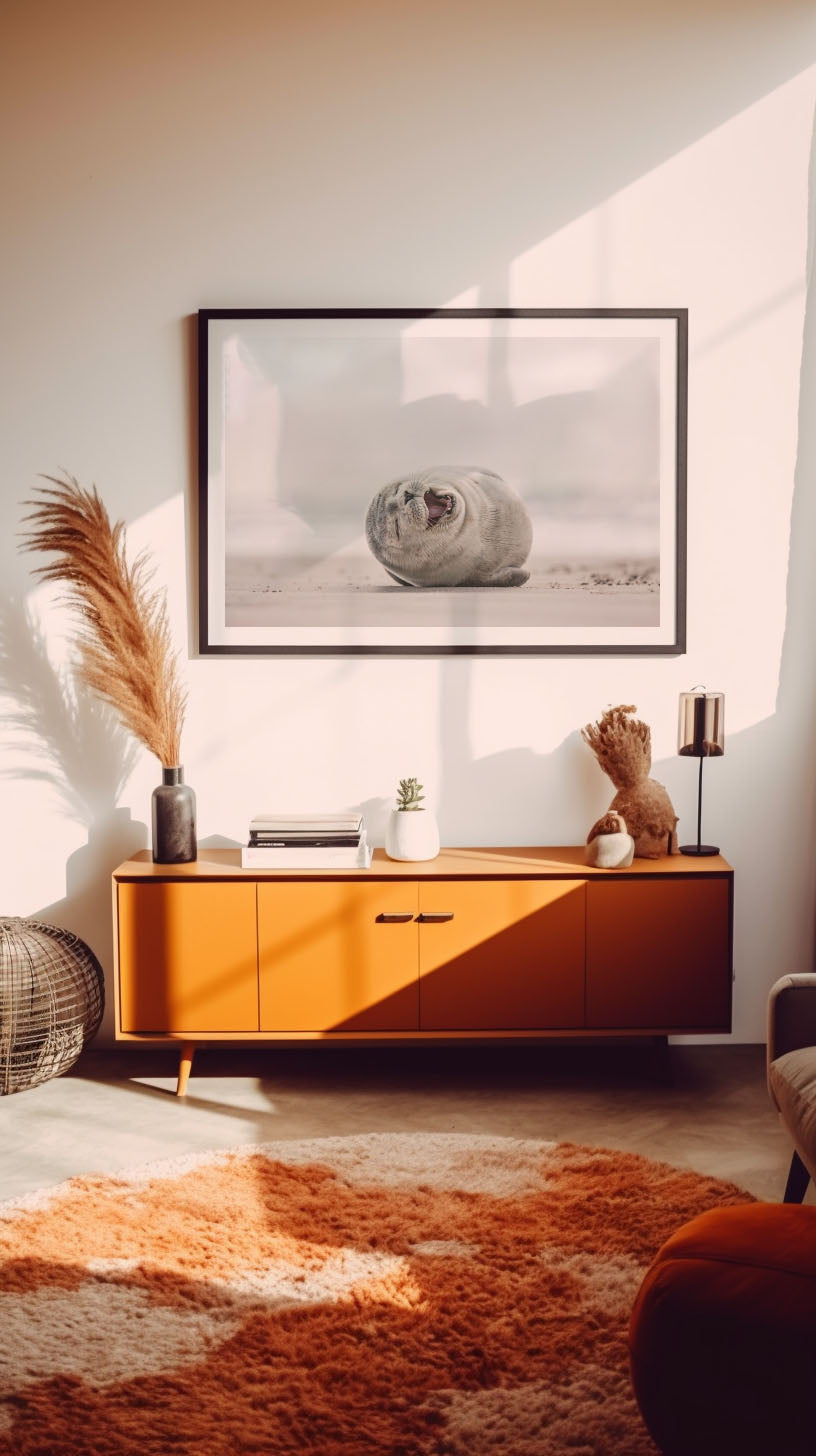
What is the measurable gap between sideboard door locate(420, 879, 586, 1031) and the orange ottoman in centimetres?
145

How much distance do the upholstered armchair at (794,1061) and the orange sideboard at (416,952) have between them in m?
0.75

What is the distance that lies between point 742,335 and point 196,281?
59.3 inches

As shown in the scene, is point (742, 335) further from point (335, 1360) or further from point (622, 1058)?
point (335, 1360)

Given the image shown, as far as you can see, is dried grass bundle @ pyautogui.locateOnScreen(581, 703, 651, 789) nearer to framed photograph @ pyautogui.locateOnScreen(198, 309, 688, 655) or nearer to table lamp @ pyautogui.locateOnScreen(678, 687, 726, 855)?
table lamp @ pyautogui.locateOnScreen(678, 687, 726, 855)

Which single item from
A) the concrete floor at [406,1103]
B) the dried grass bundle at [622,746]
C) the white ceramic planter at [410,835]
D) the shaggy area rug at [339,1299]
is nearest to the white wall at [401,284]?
the dried grass bundle at [622,746]

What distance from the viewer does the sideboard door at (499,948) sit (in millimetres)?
2971

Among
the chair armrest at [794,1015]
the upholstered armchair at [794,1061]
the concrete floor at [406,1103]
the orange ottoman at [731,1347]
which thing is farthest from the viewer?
the concrete floor at [406,1103]

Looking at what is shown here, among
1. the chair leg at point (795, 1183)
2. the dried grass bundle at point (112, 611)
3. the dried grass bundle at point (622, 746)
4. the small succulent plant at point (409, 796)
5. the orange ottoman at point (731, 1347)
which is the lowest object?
the chair leg at point (795, 1183)

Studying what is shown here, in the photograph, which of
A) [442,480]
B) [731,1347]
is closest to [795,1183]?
[731,1347]

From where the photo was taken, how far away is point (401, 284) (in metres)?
Answer: 3.24

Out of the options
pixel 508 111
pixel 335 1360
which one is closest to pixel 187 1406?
pixel 335 1360

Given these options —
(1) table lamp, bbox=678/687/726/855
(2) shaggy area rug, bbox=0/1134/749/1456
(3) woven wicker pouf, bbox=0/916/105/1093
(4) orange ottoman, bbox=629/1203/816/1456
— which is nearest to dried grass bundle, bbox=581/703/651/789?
(1) table lamp, bbox=678/687/726/855

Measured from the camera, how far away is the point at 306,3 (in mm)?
3188

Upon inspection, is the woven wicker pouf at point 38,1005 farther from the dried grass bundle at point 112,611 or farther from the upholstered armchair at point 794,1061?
the upholstered armchair at point 794,1061
